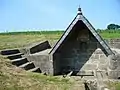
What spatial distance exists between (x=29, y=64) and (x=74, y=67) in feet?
7.43

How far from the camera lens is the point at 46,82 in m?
9.56

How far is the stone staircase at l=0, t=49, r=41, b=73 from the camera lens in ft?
40.8

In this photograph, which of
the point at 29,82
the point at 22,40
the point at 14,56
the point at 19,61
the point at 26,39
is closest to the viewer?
the point at 29,82

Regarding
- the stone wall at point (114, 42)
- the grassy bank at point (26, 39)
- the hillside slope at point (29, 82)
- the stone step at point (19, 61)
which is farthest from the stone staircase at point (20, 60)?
the stone wall at point (114, 42)

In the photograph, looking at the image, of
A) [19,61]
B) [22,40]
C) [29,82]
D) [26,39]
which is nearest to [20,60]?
[19,61]

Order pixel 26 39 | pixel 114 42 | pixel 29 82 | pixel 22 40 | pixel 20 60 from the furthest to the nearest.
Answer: pixel 26 39, pixel 22 40, pixel 114 42, pixel 20 60, pixel 29 82

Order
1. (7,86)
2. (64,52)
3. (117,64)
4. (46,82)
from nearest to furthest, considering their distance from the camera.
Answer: (7,86)
(46,82)
(117,64)
(64,52)

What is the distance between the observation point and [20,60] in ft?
42.6

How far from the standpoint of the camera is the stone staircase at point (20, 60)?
40.8 feet

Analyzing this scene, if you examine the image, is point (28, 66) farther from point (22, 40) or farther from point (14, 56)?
point (22, 40)

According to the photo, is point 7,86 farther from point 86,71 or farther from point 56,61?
point 86,71

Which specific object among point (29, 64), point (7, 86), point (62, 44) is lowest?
point (7, 86)

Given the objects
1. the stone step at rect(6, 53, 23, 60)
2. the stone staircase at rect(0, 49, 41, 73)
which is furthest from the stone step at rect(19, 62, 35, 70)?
the stone step at rect(6, 53, 23, 60)

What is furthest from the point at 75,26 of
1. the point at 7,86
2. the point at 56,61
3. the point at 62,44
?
the point at 7,86
